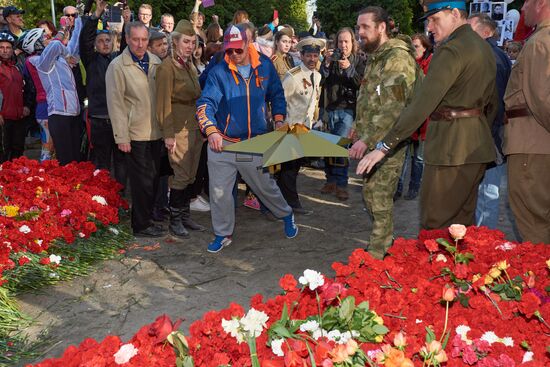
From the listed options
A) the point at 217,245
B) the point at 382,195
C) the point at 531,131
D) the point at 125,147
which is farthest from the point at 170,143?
the point at 531,131

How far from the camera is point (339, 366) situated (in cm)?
217

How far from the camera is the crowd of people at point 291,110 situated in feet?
14.3

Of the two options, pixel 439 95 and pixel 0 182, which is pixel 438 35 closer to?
pixel 439 95

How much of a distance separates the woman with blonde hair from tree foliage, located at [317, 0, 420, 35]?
3245 cm

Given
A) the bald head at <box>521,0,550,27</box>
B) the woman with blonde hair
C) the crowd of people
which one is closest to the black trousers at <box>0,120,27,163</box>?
the crowd of people

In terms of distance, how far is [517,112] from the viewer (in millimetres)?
4430

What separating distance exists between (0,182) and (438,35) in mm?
5213

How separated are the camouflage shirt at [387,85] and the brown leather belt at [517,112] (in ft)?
3.10

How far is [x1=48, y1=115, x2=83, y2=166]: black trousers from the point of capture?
25.8 feet

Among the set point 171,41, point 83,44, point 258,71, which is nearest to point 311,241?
point 258,71

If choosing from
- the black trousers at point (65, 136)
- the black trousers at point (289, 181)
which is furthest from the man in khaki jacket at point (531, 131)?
the black trousers at point (65, 136)

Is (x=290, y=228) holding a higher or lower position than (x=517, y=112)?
lower

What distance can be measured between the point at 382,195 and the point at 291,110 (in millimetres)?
3123

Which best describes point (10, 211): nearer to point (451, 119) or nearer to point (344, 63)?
point (451, 119)
